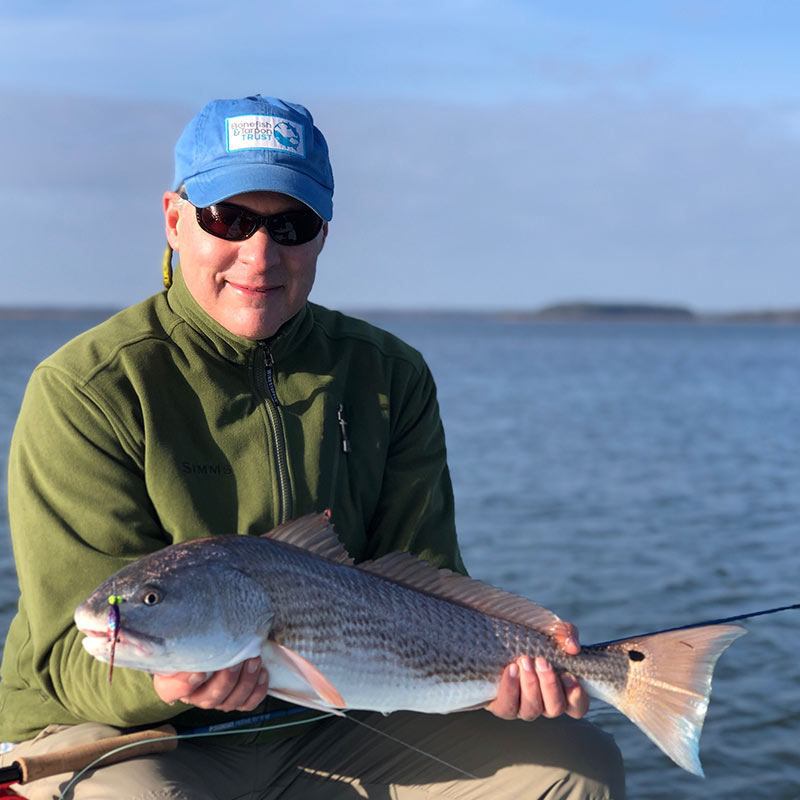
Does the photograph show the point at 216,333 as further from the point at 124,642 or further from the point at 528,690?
the point at 528,690

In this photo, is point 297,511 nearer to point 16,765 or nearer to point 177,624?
point 177,624

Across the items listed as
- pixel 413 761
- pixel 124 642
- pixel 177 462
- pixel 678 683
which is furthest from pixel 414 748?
pixel 124 642

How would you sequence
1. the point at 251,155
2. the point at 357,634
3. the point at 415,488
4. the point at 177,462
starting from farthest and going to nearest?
the point at 415,488 → the point at 251,155 → the point at 177,462 → the point at 357,634

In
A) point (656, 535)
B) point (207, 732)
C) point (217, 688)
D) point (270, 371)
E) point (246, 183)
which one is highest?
point (246, 183)

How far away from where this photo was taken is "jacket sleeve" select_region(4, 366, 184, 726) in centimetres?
348

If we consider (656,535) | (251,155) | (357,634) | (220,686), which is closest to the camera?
(220,686)

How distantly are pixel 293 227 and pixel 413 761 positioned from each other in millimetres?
2155

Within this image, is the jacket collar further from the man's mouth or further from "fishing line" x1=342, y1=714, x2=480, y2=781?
"fishing line" x1=342, y1=714, x2=480, y2=781

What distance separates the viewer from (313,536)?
360 cm

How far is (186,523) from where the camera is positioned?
3771 millimetres

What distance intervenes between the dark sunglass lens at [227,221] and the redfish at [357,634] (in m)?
1.15

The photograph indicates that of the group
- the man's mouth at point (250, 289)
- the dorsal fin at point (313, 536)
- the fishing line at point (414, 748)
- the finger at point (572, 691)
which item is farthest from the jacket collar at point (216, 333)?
the finger at point (572, 691)

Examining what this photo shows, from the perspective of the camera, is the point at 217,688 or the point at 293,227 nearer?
the point at 217,688

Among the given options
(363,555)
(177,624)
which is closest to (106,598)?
(177,624)
